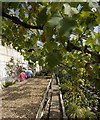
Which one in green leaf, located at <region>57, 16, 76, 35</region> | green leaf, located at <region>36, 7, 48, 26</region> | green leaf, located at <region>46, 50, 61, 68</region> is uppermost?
green leaf, located at <region>36, 7, 48, 26</region>

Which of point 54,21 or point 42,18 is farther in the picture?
point 42,18

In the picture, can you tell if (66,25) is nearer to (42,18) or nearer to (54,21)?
(54,21)

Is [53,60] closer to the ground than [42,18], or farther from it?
closer to the ground

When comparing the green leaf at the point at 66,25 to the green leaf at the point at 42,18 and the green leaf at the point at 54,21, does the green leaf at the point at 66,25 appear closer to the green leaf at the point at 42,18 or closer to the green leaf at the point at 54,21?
the green leaf at the point at 54,21

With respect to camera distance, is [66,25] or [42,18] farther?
[42,18]

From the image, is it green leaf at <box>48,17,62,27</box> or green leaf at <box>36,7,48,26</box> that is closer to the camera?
green leaf at <box>48,17,62,27</box>

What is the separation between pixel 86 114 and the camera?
3.66 meters

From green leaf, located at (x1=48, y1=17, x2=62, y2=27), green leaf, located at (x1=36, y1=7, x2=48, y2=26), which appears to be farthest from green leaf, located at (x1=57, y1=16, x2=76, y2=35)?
green leaf, located at (x1=36, y1=7, x2=48, y2=26)

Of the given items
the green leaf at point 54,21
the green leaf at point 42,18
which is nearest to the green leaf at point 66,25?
the green leaf at point 54,21

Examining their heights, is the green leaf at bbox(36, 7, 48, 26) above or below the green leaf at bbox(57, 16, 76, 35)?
above

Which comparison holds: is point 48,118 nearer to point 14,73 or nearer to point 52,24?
point 52,24

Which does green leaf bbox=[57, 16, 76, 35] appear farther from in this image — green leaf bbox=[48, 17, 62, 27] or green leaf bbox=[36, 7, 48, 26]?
green leaf bbox=[36, 7, 48, 26]

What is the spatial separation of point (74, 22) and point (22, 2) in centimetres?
26

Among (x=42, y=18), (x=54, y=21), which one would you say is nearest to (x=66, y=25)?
(x=54, y=21)
